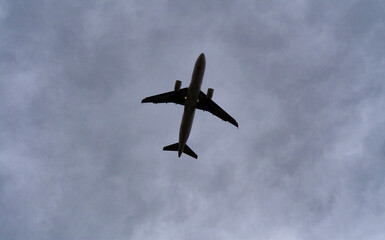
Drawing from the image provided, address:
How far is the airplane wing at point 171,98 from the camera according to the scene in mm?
59062

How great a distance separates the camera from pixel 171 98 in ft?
197

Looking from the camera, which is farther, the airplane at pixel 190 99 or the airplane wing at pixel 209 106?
the airplane wing at pixel 209 106

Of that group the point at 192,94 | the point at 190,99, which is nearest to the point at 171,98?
the point at 190,99

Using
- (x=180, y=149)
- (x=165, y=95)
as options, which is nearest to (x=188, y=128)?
(x=180, y=149)

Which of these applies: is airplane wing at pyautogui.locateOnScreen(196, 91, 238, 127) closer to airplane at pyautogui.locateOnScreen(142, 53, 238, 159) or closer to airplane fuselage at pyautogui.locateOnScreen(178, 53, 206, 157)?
airplane at pyautogui.locateOnScreen(142, 53, 238, 159)

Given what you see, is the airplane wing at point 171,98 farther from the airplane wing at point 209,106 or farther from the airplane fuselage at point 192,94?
the airplane fuselage at point 192,94

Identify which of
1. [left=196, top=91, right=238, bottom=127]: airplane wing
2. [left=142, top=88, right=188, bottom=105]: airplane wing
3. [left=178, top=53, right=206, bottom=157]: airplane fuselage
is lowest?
[left=178, top=53, right=206, bottom=157]: airplane fuselage

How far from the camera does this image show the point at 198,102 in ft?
198

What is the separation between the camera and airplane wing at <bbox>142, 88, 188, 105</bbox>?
194 feet

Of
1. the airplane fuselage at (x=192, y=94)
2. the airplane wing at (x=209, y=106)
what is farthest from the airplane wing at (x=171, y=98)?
the airplane fuselage at (x=192, y=94)

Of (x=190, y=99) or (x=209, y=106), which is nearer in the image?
(x=190, y=99)

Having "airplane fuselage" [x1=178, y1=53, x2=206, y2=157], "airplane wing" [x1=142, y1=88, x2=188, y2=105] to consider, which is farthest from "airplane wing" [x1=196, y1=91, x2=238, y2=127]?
"airplane fuselage" [x1=178, y1=53, x2=206, y2=157]

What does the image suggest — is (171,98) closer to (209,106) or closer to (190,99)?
(190,99)

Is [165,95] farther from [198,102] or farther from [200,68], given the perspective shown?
[200,68]
